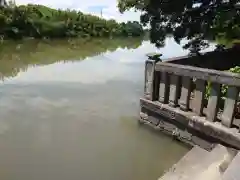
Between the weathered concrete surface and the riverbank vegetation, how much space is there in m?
11.8

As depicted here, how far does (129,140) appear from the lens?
3.73 metres

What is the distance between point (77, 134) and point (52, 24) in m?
16.2

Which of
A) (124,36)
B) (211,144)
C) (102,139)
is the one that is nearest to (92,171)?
(102,139)

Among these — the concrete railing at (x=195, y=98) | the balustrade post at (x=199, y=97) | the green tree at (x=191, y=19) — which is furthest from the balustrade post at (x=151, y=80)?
the green tree at (x=191, y=19)

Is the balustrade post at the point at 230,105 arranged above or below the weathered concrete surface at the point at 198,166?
above

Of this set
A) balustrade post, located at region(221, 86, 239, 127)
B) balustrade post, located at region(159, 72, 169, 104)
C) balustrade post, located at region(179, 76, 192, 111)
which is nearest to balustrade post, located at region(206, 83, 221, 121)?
balustrade post, located at region(221, 86, 239, 127)

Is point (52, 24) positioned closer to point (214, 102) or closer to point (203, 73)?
point (203, 73)

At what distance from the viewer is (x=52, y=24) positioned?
18734 mm

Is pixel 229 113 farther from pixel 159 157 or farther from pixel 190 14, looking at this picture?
pixel 190 14

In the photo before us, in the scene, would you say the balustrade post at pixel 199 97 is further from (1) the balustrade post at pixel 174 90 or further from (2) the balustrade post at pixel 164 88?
(2) the balustrade post at pixel 164 88

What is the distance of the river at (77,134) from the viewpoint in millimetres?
3031

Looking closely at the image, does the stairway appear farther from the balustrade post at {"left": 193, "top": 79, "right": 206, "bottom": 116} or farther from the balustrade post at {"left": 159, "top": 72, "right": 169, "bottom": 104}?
the balustrade post at {"left": 159, "top": 72, "right": 169, "bottom": 104}

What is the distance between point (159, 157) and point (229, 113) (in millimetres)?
944

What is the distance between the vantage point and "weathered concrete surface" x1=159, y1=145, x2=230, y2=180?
2.36 metres
